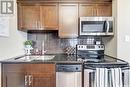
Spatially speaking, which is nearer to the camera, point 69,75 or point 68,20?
point 69,75

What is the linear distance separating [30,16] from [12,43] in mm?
704

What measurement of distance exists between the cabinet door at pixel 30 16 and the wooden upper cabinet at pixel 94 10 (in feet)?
2.67

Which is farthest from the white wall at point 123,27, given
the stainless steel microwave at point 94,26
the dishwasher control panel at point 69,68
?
the dishwasher control panel at point 69,68

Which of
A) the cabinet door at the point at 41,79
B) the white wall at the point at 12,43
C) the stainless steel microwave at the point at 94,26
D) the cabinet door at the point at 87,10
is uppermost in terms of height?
the cabinet door at the point at 87,10

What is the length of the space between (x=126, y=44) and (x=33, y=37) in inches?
72.4

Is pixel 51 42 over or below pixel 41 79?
over

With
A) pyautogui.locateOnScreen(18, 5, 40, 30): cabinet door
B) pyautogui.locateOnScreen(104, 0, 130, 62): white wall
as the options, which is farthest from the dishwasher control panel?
pyautogui.locateOnScreen(18, 5, 40, 30): cabinet door

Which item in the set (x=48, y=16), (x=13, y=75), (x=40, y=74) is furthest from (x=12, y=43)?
(x=48, y=16)

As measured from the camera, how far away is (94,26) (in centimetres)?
331

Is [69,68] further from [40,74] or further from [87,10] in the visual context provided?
[87,10]

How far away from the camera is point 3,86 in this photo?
2.72 meters

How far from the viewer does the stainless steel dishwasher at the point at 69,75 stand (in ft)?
9.04

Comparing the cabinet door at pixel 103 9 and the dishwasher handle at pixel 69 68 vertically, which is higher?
the cabinet door at pixel 103 9

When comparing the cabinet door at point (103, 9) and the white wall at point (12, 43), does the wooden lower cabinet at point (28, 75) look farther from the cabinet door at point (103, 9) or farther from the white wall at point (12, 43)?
the cabinet door at point (103, 9)
